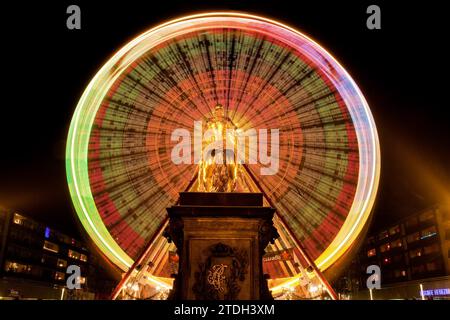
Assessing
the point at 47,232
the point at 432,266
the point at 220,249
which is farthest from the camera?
the point at 47,232

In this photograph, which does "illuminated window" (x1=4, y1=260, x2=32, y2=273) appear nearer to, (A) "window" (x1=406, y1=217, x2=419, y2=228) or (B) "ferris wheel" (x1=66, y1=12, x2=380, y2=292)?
(B) "ferris wheel" (x1=66, y1=12, x2=380, y2=292)

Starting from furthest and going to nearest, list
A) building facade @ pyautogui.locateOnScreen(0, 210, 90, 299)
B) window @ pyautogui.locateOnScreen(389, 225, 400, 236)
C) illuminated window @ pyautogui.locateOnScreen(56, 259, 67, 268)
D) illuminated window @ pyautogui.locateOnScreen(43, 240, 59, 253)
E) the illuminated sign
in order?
illuminated window @ pyautogui.locateOnScreen(56, 259, 67, 268)
illuminated window @ pyautogui.locateOnScreen(43, 240, 59, 253)
window @ pyautogui.locateOnScreen(389, 225, 400, 236)
building facade @ pyautogui.locateOnScreen(0, 210, 90, 299)
the illuminated sign

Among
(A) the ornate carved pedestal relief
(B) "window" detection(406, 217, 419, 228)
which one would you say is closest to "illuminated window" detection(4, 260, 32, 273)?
(A) the ornate carved pedestal relief

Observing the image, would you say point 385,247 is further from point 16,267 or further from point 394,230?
point 16,267

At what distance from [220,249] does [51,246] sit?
4994 cm

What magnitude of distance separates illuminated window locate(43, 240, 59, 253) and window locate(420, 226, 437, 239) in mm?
45029

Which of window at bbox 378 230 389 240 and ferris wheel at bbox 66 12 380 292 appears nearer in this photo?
ferris wheel at bbox 66 12 380 292

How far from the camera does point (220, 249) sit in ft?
25.6

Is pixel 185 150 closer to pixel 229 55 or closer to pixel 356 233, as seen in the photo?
pixel 229 55

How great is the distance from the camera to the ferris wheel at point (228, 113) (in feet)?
39.1

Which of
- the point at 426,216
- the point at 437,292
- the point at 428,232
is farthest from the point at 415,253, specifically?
the point at 437,292

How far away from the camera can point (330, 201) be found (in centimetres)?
1257

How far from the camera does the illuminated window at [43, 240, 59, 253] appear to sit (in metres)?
50.2

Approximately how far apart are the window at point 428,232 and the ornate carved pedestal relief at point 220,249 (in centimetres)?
4087
